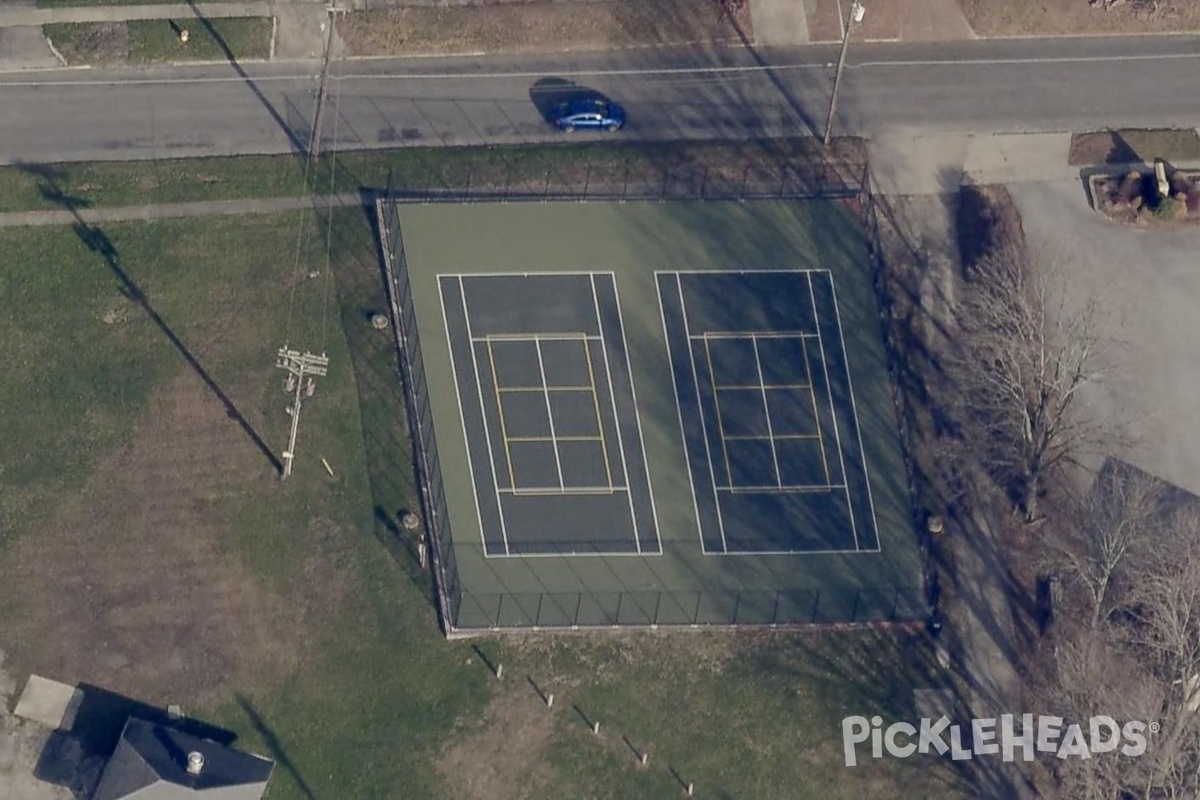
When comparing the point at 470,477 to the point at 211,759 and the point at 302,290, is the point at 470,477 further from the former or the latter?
the point at 211,759

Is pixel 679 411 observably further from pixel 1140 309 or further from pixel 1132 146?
pixel 1132 146

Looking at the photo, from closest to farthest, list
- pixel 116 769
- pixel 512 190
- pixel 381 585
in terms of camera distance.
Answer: pixel 116 769, pixel 381 585, pixel 512 190

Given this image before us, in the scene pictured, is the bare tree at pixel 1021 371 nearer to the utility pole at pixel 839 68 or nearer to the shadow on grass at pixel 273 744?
the utility pole at pixel 839 68

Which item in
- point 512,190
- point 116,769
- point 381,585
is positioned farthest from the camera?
point 512,190

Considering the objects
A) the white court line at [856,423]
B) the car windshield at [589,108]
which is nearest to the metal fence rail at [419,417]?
the car windshield at [589,108]

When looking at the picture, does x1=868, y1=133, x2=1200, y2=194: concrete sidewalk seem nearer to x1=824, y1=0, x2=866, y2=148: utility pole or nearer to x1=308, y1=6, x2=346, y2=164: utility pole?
x1=824, y1=0, x2=866, y2=148: utility pole

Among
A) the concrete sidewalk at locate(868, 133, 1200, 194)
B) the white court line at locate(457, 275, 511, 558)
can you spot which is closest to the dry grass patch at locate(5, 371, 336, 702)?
the white court line at locate(457, 275, 511, 558)

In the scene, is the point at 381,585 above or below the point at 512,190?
below

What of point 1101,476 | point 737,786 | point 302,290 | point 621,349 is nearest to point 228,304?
point 302,290
